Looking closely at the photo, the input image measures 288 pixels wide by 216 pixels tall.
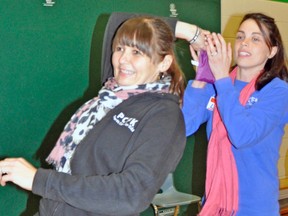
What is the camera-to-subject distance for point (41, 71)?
107 inches

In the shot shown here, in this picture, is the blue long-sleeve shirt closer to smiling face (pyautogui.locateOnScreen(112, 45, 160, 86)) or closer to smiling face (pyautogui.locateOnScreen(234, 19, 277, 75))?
smiling face (pyautogui.locateOnScreen(234, 19, 277, 75))

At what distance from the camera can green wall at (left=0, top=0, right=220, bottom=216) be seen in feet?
8.52

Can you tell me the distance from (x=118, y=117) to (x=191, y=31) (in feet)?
1.77

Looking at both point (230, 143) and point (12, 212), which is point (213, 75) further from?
point (12, 212)

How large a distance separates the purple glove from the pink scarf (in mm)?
140

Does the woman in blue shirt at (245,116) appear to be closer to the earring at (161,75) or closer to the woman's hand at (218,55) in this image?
the woman's hand at (218,55)

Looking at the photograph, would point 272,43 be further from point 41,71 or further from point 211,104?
point 41,71

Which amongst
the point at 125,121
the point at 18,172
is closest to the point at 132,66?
the point at 125,121

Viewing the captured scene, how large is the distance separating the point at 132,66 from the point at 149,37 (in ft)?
0.30

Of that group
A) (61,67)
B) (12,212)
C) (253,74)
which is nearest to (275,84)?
(253,74)

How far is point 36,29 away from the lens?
270 cm

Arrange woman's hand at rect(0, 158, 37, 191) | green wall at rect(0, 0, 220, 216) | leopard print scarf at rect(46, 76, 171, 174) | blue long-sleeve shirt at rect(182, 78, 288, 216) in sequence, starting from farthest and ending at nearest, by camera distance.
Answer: green wall at rect(0, 0, 220, 216), blue long-sleeve shirt at rect(182, 78, 288, 216), leopard print scarf at rect(46, 76, 171, 174), woman's hand at rect(0, 158, 37, 191)

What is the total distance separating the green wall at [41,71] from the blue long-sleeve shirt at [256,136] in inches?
60.1

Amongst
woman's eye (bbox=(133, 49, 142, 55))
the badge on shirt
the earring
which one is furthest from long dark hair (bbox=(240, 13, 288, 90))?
woman's eye (bbox=(133, 49, 142, 55))
